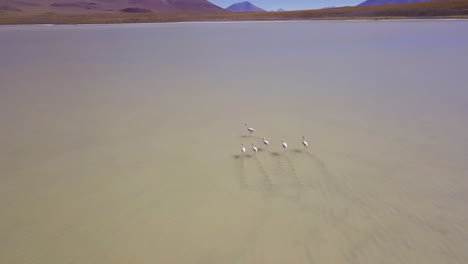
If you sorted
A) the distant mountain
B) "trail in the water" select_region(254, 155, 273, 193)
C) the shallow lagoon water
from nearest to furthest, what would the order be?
the shallow lagoon water, "trail in the water" select_region(254, 155, 273, 193), the distant mountain

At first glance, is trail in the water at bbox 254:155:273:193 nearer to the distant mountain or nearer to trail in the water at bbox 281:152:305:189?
trail in the water at bbox 281:152:305:189

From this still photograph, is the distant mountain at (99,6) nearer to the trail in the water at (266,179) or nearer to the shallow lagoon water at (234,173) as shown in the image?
the shallow lagoon water at (234,173)

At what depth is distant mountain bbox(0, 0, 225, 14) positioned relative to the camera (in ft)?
251

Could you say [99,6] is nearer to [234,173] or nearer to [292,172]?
[234,173]

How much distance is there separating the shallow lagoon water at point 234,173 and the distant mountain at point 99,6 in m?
83.0

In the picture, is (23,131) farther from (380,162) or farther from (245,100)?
(380,162)

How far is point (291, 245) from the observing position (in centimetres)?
301

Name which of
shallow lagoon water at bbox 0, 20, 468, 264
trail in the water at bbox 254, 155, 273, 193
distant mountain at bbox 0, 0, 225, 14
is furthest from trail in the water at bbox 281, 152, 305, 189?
distant mountain at bbox 0, 0, 225, 14

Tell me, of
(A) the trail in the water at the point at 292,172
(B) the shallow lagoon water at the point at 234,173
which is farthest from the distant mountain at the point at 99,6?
(A) the trail in the water at the point at 292,172

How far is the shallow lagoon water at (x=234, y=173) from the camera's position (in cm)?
302

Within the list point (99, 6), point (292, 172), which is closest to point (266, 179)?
point (292, 172)

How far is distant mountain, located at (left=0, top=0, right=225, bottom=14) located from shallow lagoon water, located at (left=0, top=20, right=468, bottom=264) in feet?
272

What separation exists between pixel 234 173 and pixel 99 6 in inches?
4030

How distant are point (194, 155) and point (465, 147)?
391cm
